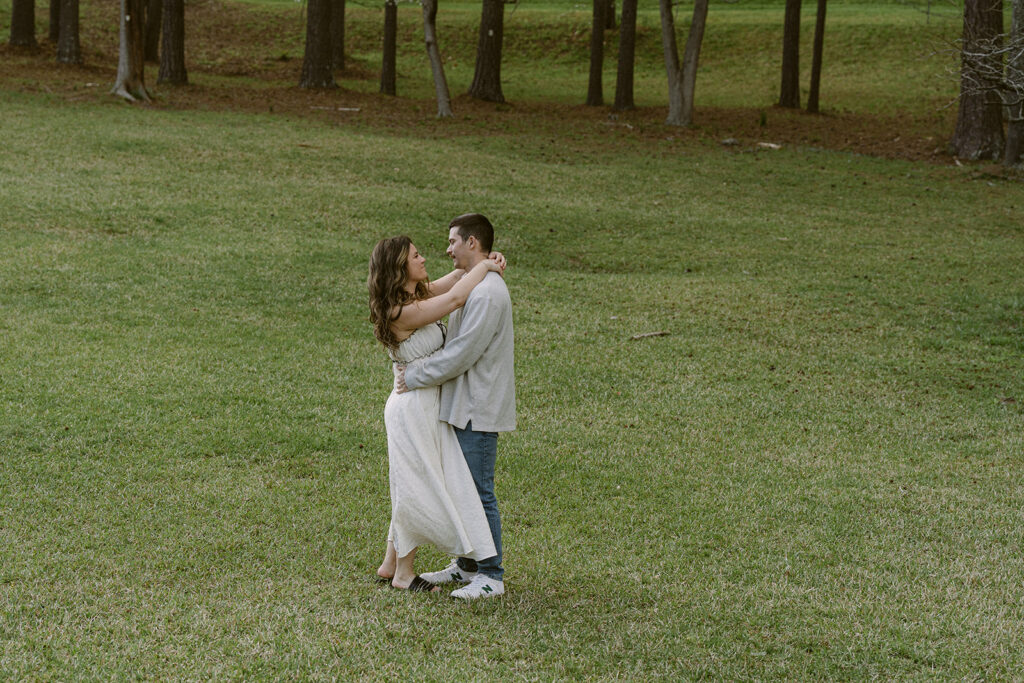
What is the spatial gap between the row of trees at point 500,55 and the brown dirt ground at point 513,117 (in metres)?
0.58

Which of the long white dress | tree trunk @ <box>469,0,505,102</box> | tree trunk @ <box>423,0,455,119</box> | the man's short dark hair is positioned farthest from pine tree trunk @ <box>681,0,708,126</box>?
the long white dress

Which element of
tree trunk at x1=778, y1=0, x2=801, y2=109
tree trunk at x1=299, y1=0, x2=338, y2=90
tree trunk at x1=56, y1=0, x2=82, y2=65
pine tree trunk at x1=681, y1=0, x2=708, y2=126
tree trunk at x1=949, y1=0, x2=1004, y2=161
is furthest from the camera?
tree trunk at x1=778, y1=0, x2=801, y2=109

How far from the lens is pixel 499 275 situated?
536 cm

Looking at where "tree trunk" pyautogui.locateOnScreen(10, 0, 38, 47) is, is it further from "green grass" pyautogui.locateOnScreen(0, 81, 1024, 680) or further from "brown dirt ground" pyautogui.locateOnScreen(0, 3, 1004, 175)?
"green grass" pyautogui.locateOnScreen(0, 81, 1024, 680)

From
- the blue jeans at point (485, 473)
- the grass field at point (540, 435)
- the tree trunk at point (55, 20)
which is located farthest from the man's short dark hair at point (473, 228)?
the tree trunk at point (55, 20)

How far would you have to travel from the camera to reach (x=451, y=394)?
5324 millimetres

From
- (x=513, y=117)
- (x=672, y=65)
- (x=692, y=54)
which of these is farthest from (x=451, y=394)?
(x=513, y=117)

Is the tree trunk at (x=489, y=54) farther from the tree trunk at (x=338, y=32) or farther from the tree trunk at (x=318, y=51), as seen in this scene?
the tree trunk at (x=338, y=32)

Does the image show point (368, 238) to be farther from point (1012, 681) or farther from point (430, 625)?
point (1012, 681)

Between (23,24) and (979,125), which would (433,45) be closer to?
(979,125)

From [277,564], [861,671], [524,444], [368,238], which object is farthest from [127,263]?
[861,671]

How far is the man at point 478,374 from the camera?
5168mm

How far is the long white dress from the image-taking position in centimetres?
521

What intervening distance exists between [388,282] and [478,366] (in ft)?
2.07
